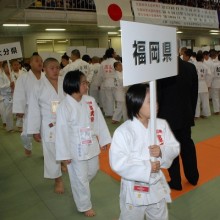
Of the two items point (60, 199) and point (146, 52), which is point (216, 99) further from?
point (146, 52)

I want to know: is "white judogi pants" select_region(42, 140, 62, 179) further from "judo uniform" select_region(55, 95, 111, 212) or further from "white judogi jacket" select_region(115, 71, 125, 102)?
"white judogi jacket" select_region(115, 71, 125, 102)

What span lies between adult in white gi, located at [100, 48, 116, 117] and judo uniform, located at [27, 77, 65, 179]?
403 cm

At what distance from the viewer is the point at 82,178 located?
2.60m

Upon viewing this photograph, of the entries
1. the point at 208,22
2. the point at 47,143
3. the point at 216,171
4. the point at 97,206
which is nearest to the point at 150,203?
the point at 97,206

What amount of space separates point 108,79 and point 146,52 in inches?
235

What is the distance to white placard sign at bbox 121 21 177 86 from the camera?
135cm

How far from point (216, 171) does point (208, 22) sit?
7540 mm

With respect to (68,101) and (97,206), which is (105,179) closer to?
(97,206)

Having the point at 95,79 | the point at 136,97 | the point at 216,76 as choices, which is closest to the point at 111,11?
the point at 95,79

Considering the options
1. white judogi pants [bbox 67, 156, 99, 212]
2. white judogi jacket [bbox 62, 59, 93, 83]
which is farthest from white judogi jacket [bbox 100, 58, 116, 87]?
white judogi pants [bbox 67, 156, 99, 212]

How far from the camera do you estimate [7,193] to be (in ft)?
11.3

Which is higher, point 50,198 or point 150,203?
point 150,203

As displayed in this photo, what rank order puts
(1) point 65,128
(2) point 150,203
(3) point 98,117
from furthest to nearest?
(3) point 98,117
(1) point 65,128
(2) point 150,203

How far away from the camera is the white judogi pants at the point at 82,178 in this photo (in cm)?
A: 259
